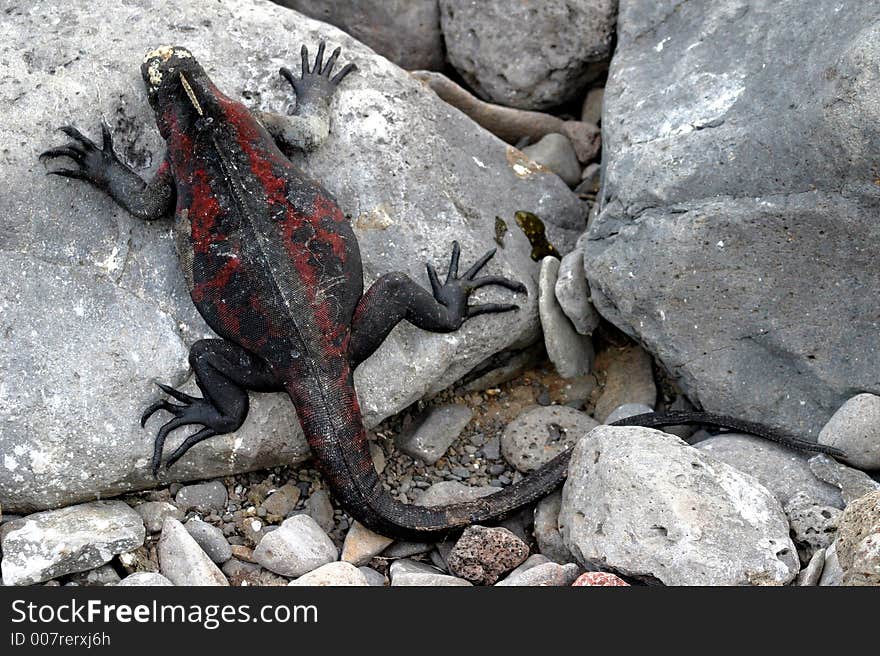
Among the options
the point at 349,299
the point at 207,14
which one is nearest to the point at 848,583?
the point at 349,299

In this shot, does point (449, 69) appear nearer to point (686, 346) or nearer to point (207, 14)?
point (207, 14)

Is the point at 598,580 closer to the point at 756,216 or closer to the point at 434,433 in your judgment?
the point at 434,433

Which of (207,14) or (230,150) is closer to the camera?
(230,150)

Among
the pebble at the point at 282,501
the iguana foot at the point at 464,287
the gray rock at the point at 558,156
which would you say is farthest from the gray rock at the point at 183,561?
the gray rock at the point at 558,156

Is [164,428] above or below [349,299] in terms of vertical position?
below

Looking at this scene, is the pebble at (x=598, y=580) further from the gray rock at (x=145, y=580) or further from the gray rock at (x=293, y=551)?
the gray rock at (x=145, y=580)

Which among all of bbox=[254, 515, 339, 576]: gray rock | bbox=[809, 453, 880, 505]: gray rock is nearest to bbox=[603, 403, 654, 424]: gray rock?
bbox=[809, 453, 880, 505]: gray rock

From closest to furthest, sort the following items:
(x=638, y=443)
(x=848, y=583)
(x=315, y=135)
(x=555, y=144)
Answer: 1. (x=848, y=583)
2. (x=638, y=443)
3. (x=315, y=135)
4. (x=555, y=144)
